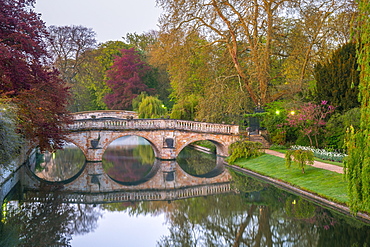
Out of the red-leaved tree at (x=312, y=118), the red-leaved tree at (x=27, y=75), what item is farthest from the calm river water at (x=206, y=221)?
the red-leaved tree at (x=312, y=118)

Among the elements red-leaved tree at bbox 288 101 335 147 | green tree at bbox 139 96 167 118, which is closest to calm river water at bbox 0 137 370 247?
red-leaved tree at bbox 288 101 335 147

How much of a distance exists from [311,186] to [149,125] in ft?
39.5

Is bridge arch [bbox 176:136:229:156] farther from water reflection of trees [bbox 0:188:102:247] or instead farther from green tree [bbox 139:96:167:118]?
water reflection of trees [bbox 0:188:102:247]

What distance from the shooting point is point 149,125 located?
76.6ft

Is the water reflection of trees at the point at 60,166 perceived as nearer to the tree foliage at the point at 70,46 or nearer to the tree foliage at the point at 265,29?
the tree foliage at the point at 265,29

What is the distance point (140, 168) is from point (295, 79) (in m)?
12.1

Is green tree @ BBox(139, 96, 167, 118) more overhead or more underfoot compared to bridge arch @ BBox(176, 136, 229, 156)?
more overhead

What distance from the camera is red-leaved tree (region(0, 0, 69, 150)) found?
46.8 feet

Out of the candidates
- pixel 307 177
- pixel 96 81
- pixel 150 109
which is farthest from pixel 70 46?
pixel 307 177

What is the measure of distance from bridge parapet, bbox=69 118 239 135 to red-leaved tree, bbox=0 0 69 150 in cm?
470

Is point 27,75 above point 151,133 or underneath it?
above

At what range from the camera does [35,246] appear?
9.01 m

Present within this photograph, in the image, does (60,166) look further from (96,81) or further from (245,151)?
(96,81)

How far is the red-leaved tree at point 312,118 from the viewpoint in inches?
806
